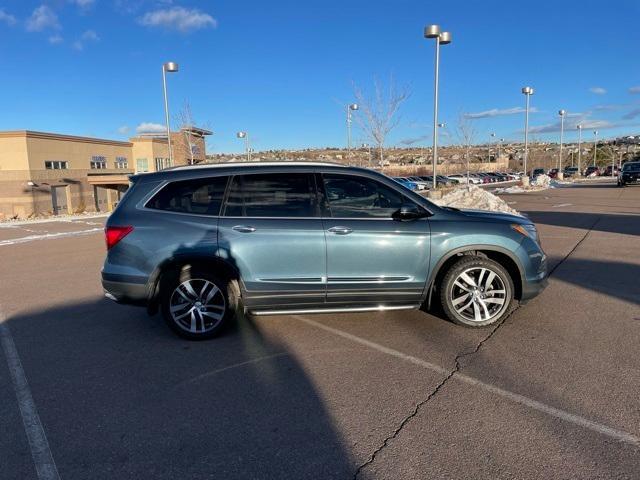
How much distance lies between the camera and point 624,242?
32.4 feet

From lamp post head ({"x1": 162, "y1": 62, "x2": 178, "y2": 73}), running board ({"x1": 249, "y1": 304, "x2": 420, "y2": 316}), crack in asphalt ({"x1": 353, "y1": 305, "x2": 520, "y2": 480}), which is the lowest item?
crack in asphalt ({"x1": 353, "y1": 305, "x2": 520, "y2": 480})

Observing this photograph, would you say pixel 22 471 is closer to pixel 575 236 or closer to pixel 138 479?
pixel 138 479

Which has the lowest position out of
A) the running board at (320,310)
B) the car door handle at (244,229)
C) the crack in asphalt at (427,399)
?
the crack in asphalt at (427,399)

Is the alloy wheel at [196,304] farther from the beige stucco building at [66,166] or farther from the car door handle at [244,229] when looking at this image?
the beige stucco building at [66,166]

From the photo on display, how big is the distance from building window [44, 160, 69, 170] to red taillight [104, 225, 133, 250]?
53.6 metres

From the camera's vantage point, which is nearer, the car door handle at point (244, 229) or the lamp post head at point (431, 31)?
the car door handle at point (244, 229)

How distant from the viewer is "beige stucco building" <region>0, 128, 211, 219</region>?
46938mm

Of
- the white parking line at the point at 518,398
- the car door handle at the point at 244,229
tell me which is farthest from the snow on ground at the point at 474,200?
the car door handle at the point at 244,229

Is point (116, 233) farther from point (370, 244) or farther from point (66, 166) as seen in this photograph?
point (66, 166)

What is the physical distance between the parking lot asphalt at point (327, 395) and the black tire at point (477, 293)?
0.15 m

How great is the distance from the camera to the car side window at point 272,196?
15.4ft

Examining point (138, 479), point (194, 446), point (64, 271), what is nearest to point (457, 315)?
point (194, 446)

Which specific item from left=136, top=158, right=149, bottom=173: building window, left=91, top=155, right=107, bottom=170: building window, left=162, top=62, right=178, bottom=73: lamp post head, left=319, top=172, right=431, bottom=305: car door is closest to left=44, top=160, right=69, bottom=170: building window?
left=91, top=155, right=107, bottom=170: building window

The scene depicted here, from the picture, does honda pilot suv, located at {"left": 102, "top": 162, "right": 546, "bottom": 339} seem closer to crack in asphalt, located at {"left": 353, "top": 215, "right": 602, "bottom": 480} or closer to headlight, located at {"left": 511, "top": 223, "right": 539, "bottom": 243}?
headlight, located at {"left": 511, "top": 223, "right": 539, "bottom": 243}
